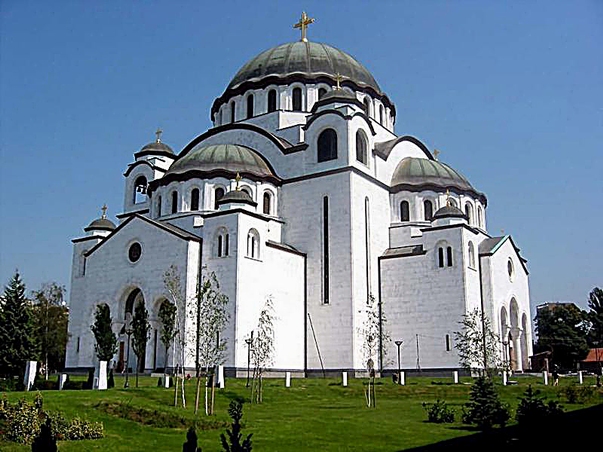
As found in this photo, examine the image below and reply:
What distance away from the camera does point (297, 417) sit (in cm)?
1906

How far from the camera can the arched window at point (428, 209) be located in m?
40.6

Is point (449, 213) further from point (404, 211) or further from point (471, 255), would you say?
point (404, 211)

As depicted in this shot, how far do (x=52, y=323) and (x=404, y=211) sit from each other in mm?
28903

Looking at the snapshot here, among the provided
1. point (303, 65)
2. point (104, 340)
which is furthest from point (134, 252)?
point (303, 65)

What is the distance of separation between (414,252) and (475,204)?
891cm

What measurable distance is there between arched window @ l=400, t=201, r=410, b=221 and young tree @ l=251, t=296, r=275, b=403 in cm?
1073

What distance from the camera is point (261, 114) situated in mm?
43156

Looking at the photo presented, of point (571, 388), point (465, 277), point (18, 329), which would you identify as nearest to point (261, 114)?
point (465, 277)

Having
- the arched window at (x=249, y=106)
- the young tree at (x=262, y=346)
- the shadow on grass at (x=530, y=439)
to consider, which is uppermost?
the arched window at (x=249, y=106)

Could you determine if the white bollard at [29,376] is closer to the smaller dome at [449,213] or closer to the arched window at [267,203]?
the arched window at [267,203]

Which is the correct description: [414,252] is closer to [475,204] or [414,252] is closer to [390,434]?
[475,204]

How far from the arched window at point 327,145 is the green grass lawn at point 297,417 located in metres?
14.4

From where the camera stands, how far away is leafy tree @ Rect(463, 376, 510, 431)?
16406mm

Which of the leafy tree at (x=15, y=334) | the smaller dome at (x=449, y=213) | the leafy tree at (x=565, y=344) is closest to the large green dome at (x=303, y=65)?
the smaller dome at (x=449, y=213)
